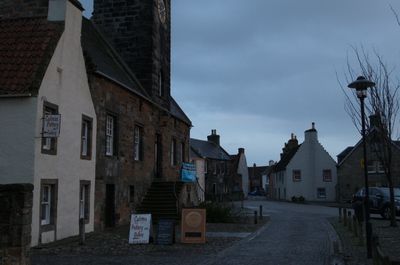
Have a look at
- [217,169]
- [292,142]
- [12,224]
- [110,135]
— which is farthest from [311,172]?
[12,224]

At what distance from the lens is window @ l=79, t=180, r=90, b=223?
19.4m

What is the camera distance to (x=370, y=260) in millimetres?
12883

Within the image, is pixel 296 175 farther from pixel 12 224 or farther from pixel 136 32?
pixel 12 224

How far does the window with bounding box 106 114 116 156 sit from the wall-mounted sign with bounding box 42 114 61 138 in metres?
6.36

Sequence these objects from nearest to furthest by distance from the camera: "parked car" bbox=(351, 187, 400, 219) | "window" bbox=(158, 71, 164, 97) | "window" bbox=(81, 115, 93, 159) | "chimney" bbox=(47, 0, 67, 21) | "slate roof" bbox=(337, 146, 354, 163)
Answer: "chimney" bbox=(47, 0, 67, 21) → "window" bbox=(81, 115, 93, 159) → "parked car" bbox=(351, 187, 400, 219) → "window" bbox=(158, 71, 164, 97) → "slate roof" bbox=(337, 146, 354, 163)

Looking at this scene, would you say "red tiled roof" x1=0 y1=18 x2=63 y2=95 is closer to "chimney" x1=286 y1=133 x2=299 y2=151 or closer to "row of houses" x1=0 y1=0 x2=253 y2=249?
"row of houses" x1=0 y1=0 x2=253 y2=249

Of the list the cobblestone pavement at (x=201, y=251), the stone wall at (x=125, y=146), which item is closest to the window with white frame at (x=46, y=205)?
the cobblestone pavement at (x=201, y=251)

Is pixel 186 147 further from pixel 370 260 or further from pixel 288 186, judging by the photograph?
pixel 288 186

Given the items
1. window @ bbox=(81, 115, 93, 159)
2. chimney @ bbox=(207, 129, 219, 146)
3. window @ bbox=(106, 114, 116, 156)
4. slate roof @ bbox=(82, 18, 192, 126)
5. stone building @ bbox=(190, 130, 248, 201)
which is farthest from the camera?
chimney @ bbox=(207, 129, 219, 146)

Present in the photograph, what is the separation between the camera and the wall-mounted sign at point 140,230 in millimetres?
16500

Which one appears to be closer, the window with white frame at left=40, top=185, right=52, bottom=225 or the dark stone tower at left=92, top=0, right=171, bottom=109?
the window with white frame at left=40, top=185, right=52, bottom=225

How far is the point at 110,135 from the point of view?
22719 millimetres

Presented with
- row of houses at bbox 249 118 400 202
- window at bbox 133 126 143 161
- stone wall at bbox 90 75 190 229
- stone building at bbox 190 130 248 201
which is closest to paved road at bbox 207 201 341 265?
stone wall at bbox 90 75 190 229

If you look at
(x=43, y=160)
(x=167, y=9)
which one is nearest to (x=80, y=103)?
(x=43, y=160)
